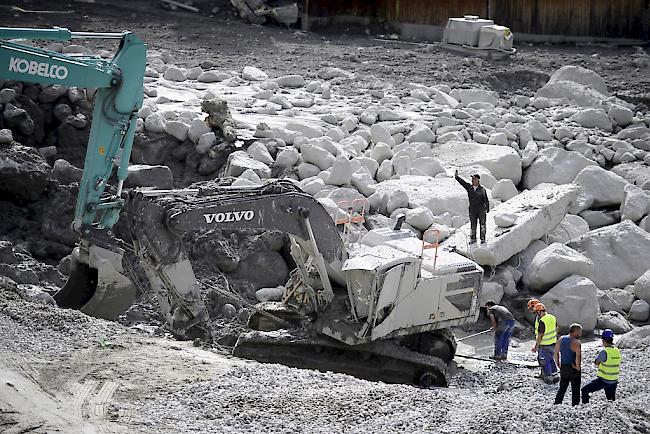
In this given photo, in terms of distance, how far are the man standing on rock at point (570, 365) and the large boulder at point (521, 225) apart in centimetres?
511

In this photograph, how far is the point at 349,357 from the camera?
13.9 metres

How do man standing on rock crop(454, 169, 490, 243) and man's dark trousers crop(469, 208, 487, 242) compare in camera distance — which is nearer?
man standing on rock crop(454, 169, 490, 243)

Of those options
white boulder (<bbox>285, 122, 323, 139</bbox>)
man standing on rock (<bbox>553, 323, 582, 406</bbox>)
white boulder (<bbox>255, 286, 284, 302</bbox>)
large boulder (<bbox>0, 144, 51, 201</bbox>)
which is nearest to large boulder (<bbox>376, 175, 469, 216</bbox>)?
white boulder (<bbox>285, 122, 323, 139</bbox>)

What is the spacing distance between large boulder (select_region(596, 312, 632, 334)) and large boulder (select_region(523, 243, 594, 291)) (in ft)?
2.54

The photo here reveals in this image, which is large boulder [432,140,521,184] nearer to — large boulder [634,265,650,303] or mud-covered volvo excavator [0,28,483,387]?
large boulder [634,265,650,303]

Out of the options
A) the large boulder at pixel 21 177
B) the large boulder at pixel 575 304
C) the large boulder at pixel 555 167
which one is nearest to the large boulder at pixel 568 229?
→ the large boulder at pixel 555 167

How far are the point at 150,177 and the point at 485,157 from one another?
6.14 m

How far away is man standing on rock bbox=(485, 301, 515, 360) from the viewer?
14398mm

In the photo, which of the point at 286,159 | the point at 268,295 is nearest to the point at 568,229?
the point at 286,159

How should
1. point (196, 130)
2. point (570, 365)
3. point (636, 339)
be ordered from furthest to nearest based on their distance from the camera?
point (196, 130) → point (636, 339) → point (570, 365)

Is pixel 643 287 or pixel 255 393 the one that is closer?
pixel 255 393

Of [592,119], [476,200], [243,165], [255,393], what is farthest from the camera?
[592,119]

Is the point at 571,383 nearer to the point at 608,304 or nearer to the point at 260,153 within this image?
the point at 608,304

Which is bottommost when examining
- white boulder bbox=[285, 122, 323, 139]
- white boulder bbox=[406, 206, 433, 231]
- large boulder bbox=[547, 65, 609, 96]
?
white boulder bbox=[406, 206, 433, 231]
